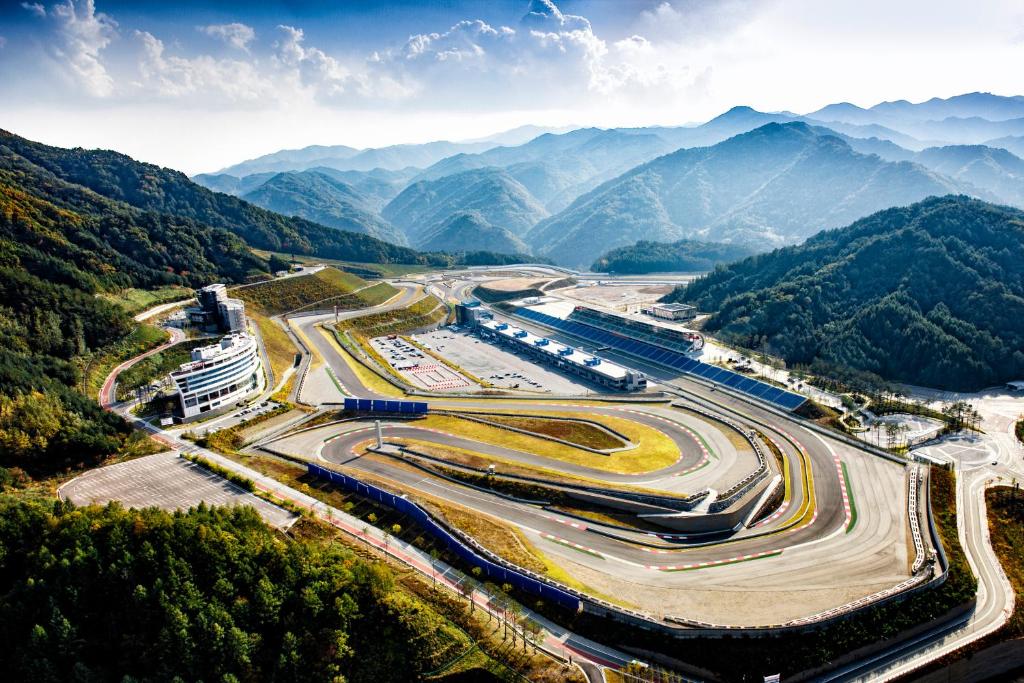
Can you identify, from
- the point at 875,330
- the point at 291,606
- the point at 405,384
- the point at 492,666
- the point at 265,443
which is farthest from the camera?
the point at 875,330

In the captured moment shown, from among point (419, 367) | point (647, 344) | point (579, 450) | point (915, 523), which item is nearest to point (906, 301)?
point (647, 344)

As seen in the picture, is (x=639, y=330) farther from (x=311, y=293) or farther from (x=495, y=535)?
(x=311, y=293)

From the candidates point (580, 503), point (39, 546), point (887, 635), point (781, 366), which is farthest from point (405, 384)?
point (887, 635)

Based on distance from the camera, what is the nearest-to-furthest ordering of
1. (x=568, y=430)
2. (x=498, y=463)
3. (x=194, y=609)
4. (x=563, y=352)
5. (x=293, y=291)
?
1. (x=194, y=609)
2. (x=498, y=463)
3. (x=568, y=430)
4. (x=563, y=352)
5. (x=293, y=291)

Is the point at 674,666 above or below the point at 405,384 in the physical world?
below

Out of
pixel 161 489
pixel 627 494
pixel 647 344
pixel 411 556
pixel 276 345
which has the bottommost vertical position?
pixel 411 556

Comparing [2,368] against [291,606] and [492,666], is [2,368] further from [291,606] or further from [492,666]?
[492,666]
